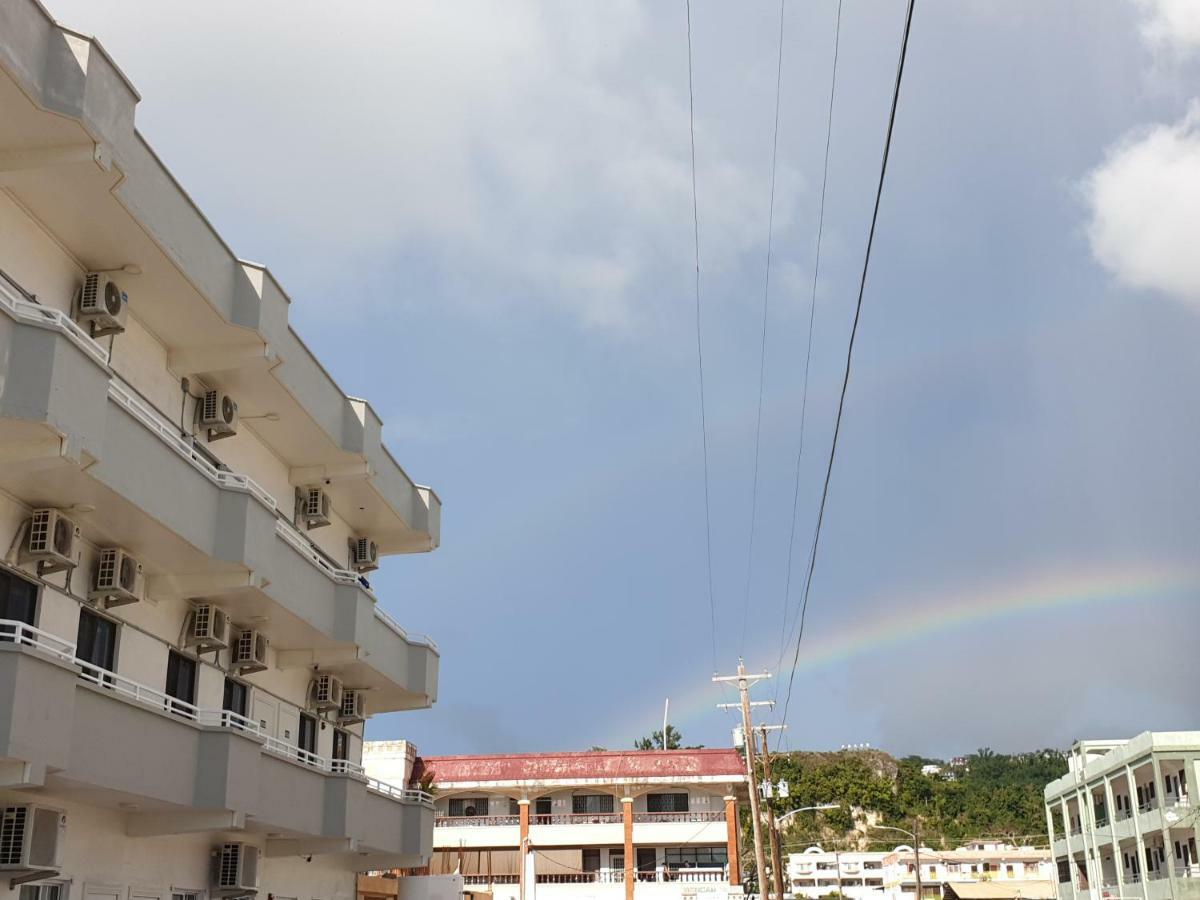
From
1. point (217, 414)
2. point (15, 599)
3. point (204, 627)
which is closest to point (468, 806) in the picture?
point (204, 627)

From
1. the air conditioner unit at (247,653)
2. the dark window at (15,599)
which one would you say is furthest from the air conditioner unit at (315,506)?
the dark window at (15,599)

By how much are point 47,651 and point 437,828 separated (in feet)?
163

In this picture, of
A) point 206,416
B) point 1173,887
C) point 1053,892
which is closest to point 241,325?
point 206,416

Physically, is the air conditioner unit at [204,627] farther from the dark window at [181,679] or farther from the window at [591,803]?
the window at [591,803]

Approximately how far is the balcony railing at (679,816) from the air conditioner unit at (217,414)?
42.5 m

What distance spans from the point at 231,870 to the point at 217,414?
783cm

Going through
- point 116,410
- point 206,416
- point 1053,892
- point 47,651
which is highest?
point 206,416

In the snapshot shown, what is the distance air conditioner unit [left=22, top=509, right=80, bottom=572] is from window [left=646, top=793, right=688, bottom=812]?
47118mm

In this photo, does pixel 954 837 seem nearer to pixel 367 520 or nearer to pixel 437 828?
pixel 437 828

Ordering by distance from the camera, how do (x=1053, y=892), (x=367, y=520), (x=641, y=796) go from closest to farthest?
(x=367, y=520) → (x=641, y=796) → (x=1053, y=892)

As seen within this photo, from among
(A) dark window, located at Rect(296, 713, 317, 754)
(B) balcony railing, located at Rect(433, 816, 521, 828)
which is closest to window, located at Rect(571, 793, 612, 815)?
(B) balcony railing, located at Rect(433, 816, 521, 828)

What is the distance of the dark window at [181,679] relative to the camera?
62.5 ft

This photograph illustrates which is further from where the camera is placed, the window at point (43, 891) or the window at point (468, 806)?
the window at point (468, 806)

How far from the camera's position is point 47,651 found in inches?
508
